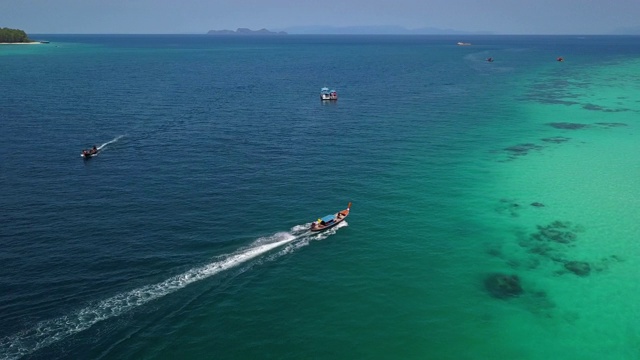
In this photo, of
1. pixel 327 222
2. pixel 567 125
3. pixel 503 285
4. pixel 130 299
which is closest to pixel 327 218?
pixel 327 222

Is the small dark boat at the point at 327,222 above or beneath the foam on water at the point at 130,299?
above

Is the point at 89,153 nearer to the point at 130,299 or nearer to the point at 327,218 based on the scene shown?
the point at 130,299

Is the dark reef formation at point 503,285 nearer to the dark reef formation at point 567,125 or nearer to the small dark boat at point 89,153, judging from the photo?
the small dark boat at point 89,153

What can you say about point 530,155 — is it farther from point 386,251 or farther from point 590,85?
point 590,85

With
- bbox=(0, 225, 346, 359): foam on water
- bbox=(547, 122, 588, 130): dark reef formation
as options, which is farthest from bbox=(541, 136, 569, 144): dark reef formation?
bbox=(0, 225, 346, 359): foam on water

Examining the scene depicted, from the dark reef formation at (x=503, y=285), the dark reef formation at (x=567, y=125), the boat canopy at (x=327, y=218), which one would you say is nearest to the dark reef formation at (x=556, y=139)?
the dark reef formation at (x=567, y=125)

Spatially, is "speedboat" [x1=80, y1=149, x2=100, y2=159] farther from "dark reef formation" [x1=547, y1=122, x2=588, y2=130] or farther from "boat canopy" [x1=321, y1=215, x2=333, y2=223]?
"dark reef formation" [x1=547, y1=122, x2=588, y2=130]
